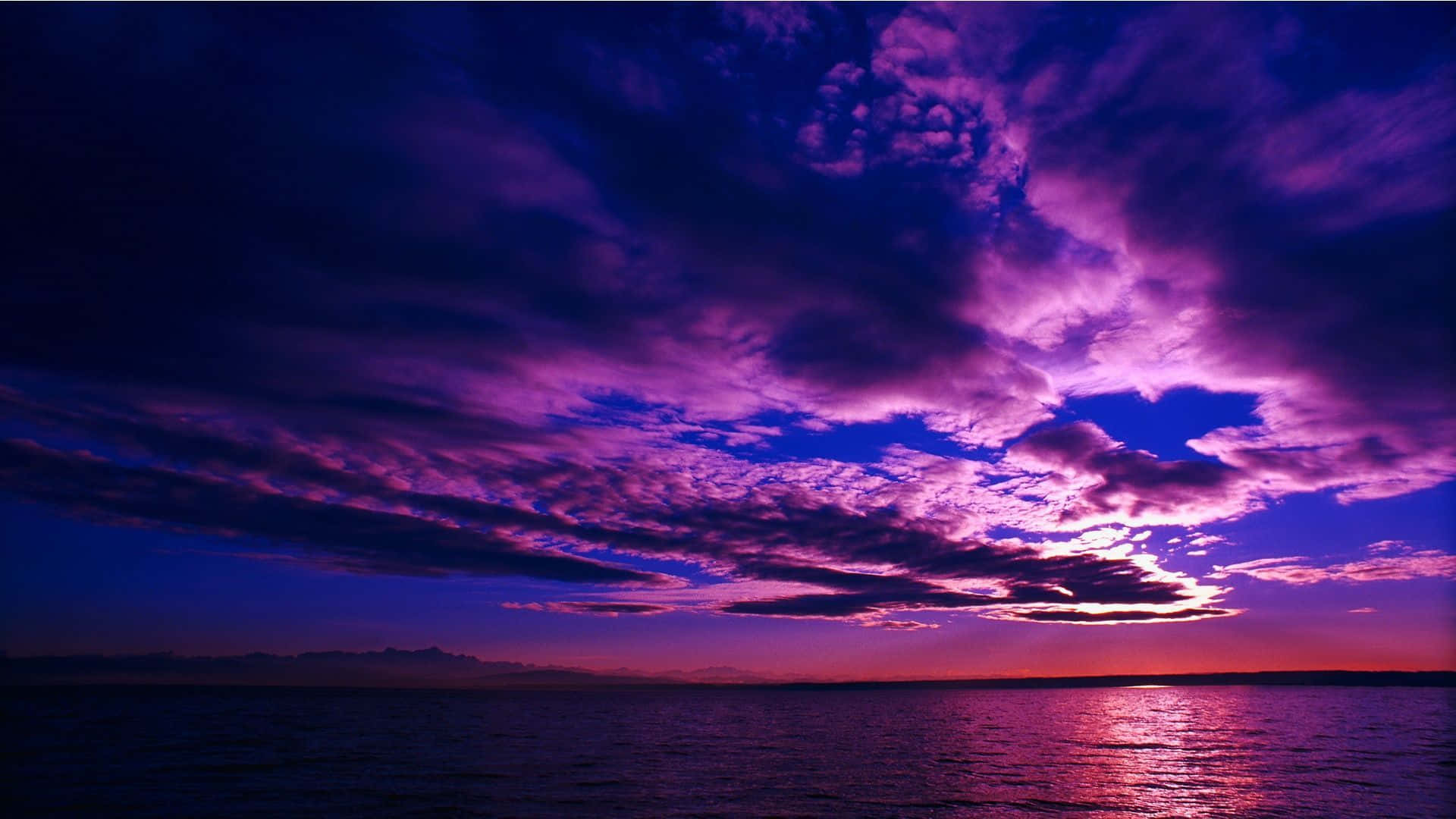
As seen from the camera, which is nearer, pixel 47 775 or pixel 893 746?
pixel 47 775

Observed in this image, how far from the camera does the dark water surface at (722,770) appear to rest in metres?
32.4

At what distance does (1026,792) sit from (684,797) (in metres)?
18.6

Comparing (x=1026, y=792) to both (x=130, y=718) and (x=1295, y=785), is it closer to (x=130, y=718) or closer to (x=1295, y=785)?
(x=1295, y=785)

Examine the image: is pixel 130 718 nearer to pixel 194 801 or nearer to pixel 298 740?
pixel 298 740

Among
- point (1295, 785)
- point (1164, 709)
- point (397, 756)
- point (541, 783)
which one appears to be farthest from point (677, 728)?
point (1164, 709)

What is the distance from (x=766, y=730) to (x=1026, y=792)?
155 feet

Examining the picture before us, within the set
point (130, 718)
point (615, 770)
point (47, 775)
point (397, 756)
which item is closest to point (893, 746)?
point (615, 770)

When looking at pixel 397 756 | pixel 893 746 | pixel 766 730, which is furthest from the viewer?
pixel 766 730

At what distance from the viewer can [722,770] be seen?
43.3 metres

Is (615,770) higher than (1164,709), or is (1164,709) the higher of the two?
(615,770)

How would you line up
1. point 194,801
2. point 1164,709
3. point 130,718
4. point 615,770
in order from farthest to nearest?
point 1164,709 < point 130,718 < point 615,770 < point 194,801

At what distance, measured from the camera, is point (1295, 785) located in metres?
38.9

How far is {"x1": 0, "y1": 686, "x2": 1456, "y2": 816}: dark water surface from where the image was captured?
32.4m

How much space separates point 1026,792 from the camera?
36.0 meters
